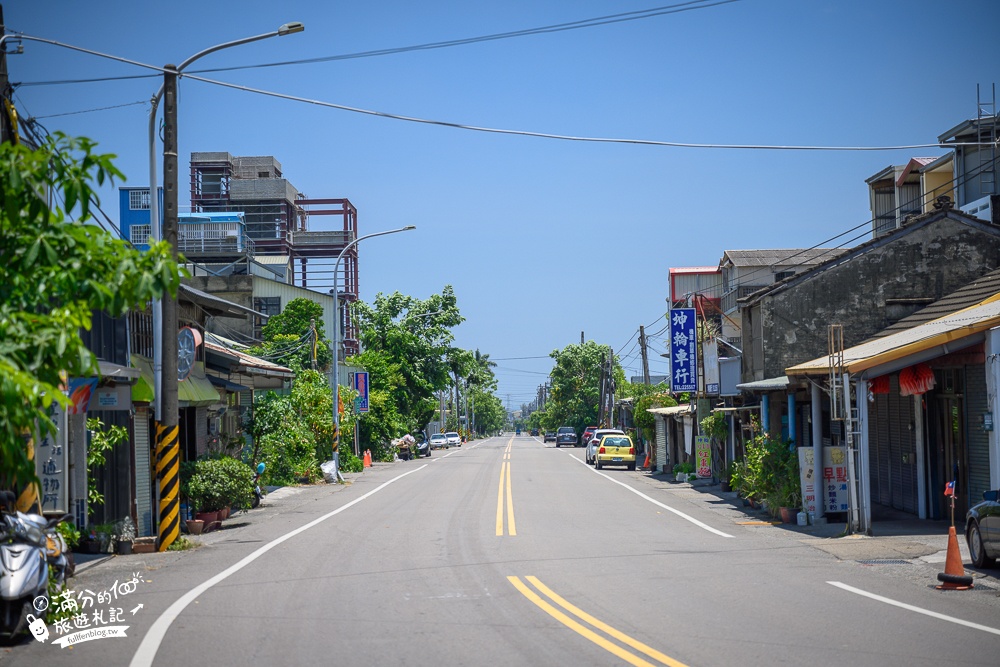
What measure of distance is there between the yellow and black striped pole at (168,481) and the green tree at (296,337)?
26367 millimetres

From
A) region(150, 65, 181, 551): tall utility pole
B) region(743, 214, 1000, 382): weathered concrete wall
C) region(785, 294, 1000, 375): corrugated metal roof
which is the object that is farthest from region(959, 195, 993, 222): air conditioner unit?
region(150, 65, 181, 551): tall utility pole

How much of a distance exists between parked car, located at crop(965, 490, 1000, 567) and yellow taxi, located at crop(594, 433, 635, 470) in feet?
110

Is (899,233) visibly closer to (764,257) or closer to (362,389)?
(764,257)

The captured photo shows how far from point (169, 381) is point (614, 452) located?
32859 mm

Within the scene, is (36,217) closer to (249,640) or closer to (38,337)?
(38,337)

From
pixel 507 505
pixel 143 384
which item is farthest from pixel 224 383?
pixel 507 505

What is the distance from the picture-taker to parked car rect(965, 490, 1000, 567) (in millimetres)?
13688

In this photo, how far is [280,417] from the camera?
29375 millimetres

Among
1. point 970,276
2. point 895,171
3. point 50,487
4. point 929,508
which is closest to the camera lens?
point 50,487

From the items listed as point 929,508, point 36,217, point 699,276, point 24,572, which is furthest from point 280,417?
point 699,276

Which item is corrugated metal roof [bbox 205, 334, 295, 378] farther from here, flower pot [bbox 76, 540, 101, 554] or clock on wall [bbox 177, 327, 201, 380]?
flower pot [bbox 76, 540, 101, 554]

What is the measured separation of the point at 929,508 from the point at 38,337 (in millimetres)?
19244

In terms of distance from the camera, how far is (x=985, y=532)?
1388 cm

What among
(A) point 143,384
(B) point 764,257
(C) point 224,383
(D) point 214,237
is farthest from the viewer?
(D) point 214,237
